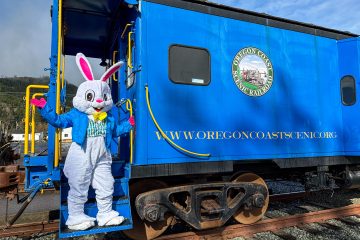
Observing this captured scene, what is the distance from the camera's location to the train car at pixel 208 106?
152 inches

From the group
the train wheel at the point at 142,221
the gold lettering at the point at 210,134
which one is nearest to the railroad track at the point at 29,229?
the train wheel at the point at 142,221

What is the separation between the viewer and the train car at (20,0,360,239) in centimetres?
387

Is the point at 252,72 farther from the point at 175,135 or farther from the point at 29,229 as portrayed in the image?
the point at 29,229

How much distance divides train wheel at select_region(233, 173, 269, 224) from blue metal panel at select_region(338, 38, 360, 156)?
1.96m

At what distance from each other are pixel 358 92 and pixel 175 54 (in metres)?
3.66

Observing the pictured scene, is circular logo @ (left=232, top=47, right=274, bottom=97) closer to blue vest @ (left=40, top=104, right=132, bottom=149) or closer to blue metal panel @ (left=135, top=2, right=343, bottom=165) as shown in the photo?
blue metal panel @ (left=135, top=2, right=343, bottom=165)

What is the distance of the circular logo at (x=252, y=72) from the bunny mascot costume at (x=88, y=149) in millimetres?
1809

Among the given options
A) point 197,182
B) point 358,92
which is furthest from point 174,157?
point 358,92

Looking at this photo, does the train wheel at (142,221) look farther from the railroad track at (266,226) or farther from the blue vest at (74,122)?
the blue vest at (74,122)

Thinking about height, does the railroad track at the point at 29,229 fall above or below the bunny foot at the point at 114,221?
below

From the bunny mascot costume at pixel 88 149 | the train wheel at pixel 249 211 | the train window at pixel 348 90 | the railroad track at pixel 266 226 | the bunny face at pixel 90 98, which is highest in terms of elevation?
the train window at pixel 348 90

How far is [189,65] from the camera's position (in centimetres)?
418

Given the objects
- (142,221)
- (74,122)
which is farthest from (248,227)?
(74,122)

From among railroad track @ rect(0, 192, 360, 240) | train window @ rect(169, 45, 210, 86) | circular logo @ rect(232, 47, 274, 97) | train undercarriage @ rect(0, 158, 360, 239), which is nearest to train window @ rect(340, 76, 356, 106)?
train undercarriage @ rect(0, 158, 360, 239)
